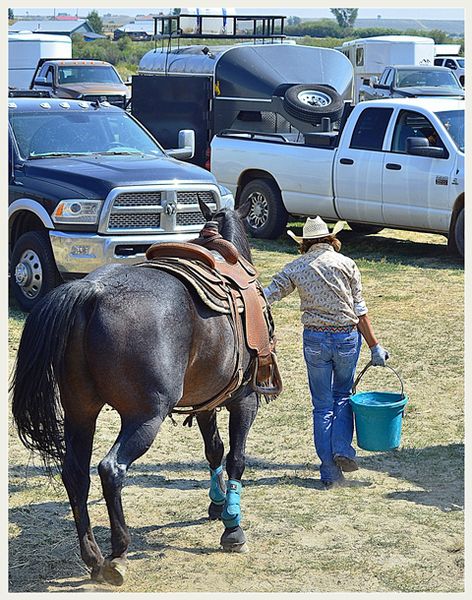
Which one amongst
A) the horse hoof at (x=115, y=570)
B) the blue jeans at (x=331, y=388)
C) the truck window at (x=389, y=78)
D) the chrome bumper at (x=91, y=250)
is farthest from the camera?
the truck window at (x=389, y=78)

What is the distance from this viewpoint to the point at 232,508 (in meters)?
5.37

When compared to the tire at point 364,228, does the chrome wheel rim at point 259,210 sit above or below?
above

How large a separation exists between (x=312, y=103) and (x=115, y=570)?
1424cm

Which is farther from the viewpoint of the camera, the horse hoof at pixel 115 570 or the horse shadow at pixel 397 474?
the horse shadow at pixel 397 474

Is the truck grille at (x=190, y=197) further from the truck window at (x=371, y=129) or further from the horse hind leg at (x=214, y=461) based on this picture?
the horse hind leg at (x=214, y=461)

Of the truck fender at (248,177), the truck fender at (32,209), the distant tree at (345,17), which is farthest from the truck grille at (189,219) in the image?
the distant tree at (345,17)

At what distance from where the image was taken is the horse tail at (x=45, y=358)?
15.2ft

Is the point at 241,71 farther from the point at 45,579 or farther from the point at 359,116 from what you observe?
the point at 45,579

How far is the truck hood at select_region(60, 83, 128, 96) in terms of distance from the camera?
26.1 m

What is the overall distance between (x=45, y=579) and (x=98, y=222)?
552 cm

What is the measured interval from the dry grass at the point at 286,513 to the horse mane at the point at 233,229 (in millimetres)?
1479

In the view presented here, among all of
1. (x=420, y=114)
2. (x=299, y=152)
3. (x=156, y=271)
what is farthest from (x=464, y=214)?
(x=156, y=271)

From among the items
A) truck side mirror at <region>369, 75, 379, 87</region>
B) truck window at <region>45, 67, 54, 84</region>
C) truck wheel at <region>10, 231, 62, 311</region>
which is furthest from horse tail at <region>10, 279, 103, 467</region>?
truck window at <region>45, 67, 54, 84</region>
